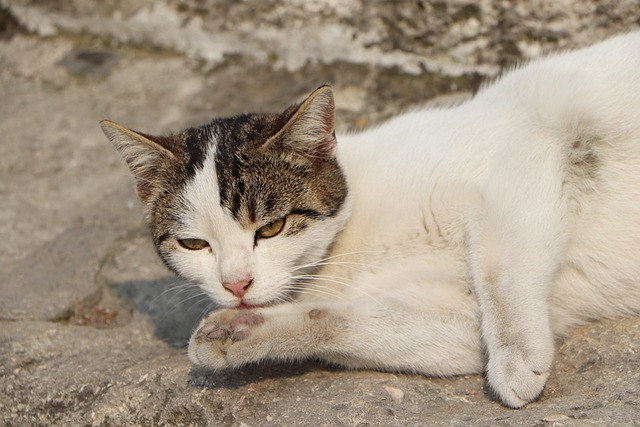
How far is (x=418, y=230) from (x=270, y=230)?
1.78 feet

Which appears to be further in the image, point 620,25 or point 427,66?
point 427,66

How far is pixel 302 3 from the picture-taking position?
199 inches

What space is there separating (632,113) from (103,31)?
3992mm

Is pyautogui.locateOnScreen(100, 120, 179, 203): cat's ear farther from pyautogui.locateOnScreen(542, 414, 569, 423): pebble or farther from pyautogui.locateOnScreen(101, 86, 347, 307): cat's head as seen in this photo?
pyautogui.locateOnScreen(542, 414, 569, 423): pebble

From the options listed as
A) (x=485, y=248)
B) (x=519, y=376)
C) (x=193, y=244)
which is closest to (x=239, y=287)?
(x=193, y=244)

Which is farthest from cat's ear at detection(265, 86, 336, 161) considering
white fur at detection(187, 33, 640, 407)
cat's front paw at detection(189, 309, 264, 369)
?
cat's front paw at detection(189, 309, 264, 369)

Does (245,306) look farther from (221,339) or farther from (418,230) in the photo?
(418,230)

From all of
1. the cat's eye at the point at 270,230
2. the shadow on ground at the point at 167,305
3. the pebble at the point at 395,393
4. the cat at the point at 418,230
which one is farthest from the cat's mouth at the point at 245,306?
the shadow on ground at the point at 167,305

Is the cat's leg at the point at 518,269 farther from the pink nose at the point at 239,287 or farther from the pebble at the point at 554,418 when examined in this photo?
the pink nose at the point at 239,287

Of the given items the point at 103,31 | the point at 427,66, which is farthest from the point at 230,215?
the point at 103,31

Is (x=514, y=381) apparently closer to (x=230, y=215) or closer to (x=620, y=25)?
(x=230, y=215)

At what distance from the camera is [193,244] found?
9.46ft

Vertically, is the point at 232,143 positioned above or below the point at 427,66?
above

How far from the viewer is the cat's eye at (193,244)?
9.39 feet
